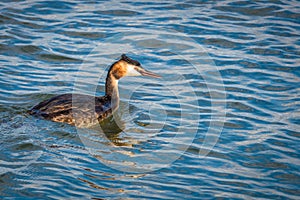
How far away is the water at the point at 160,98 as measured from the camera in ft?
22.7

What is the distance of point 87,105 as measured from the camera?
8.80 metres

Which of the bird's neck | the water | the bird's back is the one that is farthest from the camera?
the bird's neck

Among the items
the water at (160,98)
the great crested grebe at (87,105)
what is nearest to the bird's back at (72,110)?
the great crested grebe at (87,105)

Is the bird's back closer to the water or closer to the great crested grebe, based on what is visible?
the great crested grebe

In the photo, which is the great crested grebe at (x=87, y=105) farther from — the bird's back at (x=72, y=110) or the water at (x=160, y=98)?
the water at (x=160, y=98)

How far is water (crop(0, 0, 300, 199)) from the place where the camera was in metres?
6.92

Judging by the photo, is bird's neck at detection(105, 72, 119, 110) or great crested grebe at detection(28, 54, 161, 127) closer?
great crested grebe at detection(28, 54, 161, 127)

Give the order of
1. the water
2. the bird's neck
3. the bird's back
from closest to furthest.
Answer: the water, the bird's back, the bird's neck

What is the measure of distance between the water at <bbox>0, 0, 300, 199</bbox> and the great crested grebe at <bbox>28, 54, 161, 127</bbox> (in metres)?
0.16

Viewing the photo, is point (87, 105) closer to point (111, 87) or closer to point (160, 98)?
point (111, 87)

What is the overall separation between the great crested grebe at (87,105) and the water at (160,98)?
16cm

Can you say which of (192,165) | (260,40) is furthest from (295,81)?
(192,165)

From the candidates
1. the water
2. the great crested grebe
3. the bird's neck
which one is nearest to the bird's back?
the great crested grebe

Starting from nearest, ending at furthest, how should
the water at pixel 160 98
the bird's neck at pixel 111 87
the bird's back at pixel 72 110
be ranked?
the water at pixel 160 98 < the bird's back at pixel 72 110 < the bird's neck at pixel 111 87
